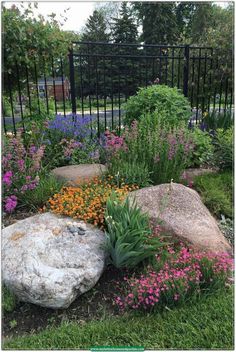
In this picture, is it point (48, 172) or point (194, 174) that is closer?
point (48, 172)

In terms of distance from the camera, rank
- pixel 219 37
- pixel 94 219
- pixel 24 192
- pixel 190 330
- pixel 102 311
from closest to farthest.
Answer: pixel 190 330, pixel 102 311, pixel 94 219, pixel 24 192, pixel 219 37

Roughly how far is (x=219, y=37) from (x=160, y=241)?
5.69 metres

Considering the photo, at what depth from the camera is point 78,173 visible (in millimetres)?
4363

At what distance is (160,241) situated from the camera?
3166mm

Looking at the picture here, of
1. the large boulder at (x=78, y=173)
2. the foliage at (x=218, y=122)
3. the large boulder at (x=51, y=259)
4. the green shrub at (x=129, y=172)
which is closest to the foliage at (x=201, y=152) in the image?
the foliage at (x=218, y=122)

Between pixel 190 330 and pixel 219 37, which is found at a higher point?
pixel 219 37

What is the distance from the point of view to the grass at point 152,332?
2348mm

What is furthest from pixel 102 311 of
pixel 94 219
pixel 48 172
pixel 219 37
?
pixel 219 37

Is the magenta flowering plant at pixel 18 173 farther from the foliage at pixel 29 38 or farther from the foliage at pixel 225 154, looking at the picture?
the foliage at pixel 225 154

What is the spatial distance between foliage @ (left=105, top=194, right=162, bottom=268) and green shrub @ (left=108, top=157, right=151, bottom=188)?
1.03m

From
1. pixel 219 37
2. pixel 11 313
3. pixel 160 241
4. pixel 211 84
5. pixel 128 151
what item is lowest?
pixel 11 313

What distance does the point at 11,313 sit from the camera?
2.73m

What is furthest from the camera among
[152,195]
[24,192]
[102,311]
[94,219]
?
[24,192]

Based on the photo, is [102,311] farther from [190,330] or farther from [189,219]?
[189,219]
